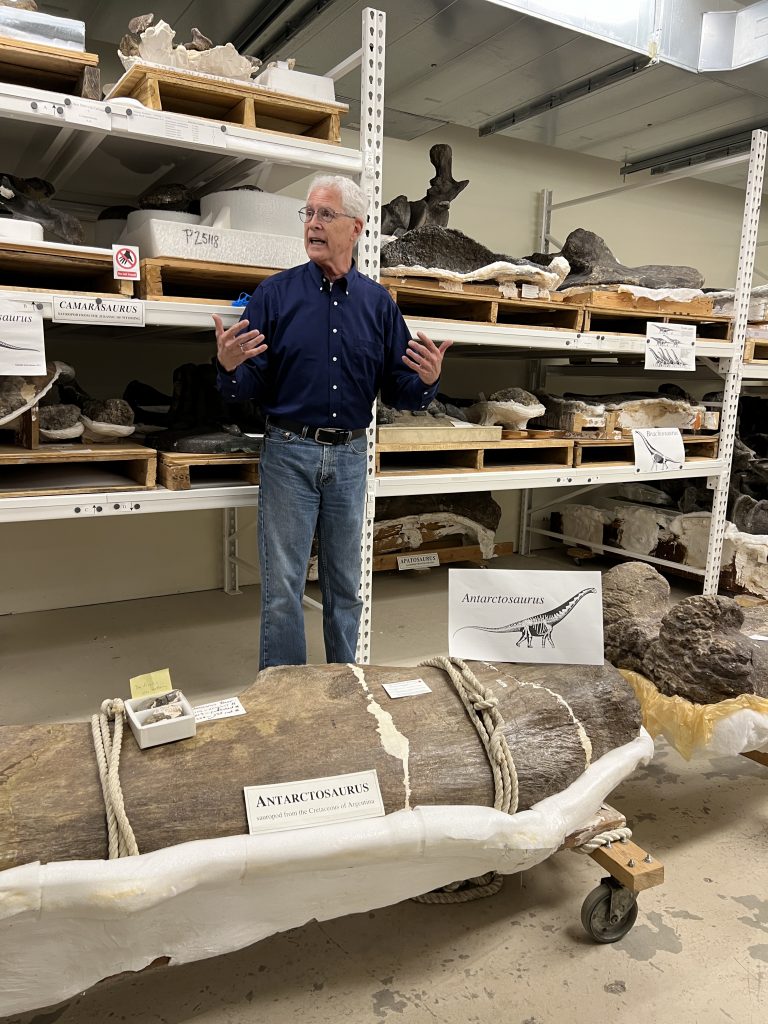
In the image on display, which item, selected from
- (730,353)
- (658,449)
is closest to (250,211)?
(658,449)

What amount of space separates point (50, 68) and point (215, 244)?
2.11 feet

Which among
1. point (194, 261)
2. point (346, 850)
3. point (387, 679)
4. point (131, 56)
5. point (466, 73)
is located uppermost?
point (466, 73)

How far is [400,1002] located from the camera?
1.55 meters

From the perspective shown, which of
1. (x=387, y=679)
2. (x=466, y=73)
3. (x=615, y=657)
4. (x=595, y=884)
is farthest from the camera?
(x=466, y=73)

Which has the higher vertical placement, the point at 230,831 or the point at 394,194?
the point at 394,194

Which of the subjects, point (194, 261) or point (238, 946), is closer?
point (238, 946)

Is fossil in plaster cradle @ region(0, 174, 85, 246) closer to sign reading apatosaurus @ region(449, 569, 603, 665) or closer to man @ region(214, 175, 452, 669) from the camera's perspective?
man @ region(214, 175, 452, 669)

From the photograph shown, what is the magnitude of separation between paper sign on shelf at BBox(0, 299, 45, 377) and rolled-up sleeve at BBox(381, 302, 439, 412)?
1.04 m

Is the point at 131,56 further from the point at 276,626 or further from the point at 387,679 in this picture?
the point at 387,679

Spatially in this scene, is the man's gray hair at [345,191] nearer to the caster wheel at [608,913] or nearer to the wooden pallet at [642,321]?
the wooden pallet at [642,321]

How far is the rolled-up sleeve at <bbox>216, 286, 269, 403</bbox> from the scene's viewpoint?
228 cm

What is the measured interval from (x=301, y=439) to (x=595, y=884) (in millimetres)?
1496

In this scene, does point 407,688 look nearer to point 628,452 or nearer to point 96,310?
point 96,310

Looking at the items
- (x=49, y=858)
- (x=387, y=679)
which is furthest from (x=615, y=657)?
(x=49, y=858)
